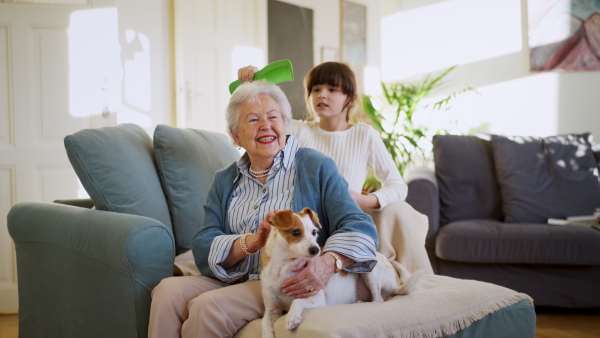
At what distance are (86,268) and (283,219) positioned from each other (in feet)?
2.71

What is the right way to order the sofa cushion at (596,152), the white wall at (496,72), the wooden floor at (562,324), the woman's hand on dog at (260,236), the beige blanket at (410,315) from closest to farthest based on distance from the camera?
1. the beige blanket at (410,315)
2. the woman's hand on dog at (260,236)
3. the wooden floor at (562,324)
4. the sofa cushion at (596,152)
5. the white wall at (496,72)

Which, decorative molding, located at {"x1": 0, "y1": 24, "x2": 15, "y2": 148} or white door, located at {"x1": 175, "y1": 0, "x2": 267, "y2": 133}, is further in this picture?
white door, located at {"x1": 175, "y1": 0, "x2": 267, "y2": 133}

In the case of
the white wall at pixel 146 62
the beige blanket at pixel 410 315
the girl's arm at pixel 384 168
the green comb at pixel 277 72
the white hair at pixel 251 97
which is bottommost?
the beige blanket at pixel 410 315

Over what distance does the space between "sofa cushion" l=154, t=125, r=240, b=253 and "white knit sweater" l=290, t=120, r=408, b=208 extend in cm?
41

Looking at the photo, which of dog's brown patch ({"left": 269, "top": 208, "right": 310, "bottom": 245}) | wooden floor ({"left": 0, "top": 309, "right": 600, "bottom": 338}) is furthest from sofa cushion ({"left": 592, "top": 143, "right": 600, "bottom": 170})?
dog's brown patch ({"left": 269, "top": 208, "right": 310, "bottom": 245})

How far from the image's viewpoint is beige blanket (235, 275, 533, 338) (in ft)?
4.83

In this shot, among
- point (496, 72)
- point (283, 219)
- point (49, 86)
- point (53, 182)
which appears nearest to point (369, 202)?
point (283, 219)

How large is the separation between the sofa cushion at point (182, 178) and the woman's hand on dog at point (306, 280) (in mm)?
847

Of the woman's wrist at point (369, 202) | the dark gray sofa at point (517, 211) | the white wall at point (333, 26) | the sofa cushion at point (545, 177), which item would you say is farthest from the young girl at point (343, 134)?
the white wall at point (333, 26)

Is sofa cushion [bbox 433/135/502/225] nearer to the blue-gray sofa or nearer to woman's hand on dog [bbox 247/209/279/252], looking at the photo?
the blue-gray sofa

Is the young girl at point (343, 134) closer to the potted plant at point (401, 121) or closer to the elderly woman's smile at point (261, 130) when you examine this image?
the elderly woman's smile at point (261, 130)

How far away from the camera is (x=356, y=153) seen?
2334 mm

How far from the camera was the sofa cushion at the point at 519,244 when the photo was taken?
3215mm

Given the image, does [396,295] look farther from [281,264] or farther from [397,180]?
[397,180]
